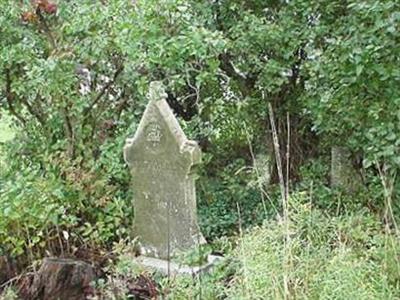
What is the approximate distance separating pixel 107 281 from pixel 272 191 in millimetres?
1481

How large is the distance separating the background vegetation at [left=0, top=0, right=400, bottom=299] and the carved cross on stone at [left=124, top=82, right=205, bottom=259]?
0.57 ft

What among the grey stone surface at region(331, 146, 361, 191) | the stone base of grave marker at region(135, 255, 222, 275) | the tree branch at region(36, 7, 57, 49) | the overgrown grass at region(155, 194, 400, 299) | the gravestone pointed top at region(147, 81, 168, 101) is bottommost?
the stone base of grave marker at region(135, 255, 222, 275)

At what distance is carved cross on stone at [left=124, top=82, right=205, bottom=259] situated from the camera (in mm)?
3805

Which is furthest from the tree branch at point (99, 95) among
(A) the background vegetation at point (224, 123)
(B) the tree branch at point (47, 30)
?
(B) the tree branch at point (47, 30)

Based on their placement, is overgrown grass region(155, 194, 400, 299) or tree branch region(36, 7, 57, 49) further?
tree branch region(36, 7, 57, 49)

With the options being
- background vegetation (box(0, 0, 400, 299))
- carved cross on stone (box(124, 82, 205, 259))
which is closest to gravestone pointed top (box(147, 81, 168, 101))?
carved cross on stone (box(124, 82, 205, 259))

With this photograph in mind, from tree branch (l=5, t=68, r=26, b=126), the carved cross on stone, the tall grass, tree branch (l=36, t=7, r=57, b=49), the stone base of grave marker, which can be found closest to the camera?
the tall grass

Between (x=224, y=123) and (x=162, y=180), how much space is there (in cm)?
113

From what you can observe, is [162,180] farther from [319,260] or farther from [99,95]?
[319,260]

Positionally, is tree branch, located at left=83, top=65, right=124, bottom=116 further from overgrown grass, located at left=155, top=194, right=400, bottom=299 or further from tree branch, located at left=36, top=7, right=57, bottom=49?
overgrown grass, located at left=155, top=194, right=400, bottom=299

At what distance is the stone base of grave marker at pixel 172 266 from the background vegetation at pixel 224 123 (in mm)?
123

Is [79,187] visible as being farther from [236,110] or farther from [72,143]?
[236,110]

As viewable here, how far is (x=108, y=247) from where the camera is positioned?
4043mm

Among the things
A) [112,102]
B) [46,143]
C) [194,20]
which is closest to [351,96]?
[194,20]
